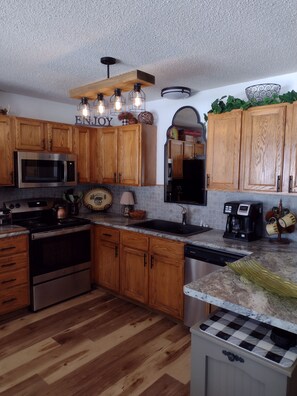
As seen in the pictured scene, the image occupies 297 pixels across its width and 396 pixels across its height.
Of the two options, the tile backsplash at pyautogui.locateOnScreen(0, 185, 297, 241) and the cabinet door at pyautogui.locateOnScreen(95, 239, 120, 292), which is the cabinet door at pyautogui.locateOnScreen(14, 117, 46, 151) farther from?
the cabinet door at pyautogui.locateOnScreen(95, 239, 120, 292)

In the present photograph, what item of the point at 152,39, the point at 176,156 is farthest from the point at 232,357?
the point at 176,156

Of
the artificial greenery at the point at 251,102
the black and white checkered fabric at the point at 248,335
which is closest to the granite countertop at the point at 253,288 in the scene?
the black and white checkered fabric at the point at 248,335

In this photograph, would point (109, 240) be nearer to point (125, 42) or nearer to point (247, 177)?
point (247, 177)

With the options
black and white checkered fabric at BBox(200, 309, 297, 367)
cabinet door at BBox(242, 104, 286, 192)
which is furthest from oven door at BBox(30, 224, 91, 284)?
black and white checkered fabric at BBox(200, 309, 297, 367)

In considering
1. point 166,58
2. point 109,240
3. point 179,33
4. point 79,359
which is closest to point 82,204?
point 109,240

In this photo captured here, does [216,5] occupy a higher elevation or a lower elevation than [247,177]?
higher

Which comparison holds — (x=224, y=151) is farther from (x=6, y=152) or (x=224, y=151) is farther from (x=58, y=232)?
(x=6, y=152)

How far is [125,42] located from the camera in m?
2.01

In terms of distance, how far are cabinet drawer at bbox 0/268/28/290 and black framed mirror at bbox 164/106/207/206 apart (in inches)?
71.7

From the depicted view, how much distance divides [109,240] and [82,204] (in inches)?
39.9

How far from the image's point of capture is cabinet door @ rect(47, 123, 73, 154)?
11.7 feet

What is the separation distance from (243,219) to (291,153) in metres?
0.71

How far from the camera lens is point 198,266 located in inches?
107

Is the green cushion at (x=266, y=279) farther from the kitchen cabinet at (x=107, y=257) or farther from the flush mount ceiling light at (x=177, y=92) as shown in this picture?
the flush mount ceiling light at (x=177, y=92)
